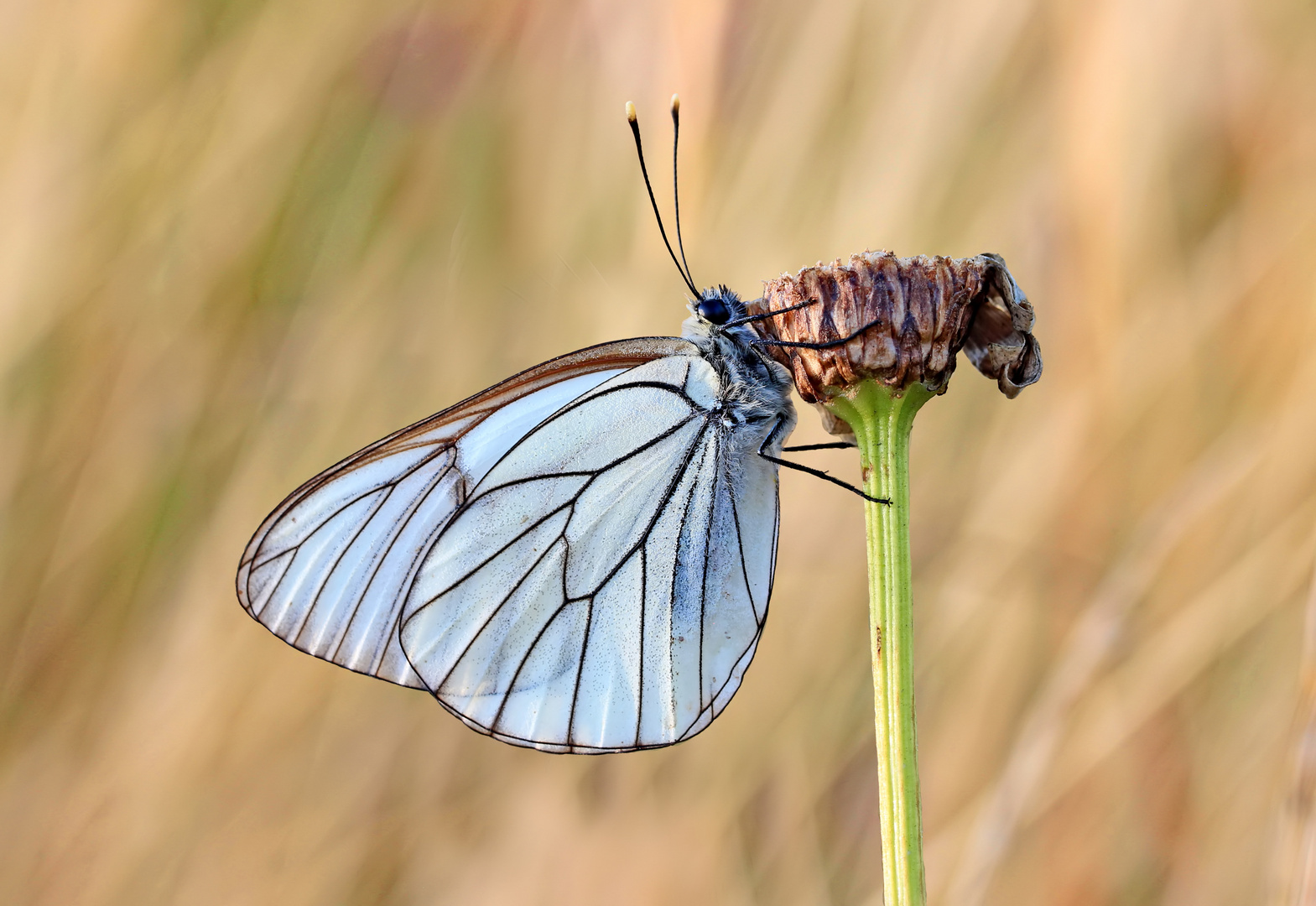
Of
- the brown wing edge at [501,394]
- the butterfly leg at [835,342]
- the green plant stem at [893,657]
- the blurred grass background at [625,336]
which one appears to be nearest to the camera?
the green plant stem at [893,657]

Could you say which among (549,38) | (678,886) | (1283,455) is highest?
(549,38)

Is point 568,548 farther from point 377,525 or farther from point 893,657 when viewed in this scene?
point 893,657

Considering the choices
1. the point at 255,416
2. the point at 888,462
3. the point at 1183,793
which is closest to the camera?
the point at 888,462

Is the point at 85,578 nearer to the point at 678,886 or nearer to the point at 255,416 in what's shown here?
the point at 255,416

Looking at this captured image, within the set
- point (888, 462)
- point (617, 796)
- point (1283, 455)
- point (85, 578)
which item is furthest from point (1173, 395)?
point (85, 578)

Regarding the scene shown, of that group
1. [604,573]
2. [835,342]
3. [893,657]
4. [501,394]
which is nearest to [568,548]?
[604,573]

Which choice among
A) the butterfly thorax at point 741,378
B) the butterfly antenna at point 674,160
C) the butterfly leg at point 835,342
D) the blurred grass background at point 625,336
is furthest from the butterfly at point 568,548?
the blurred grass background at point 625,336

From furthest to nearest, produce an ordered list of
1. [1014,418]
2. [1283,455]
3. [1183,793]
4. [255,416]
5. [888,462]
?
[255,416]
[1014,418]
[1183,793]
[1283,455]
[888,462]

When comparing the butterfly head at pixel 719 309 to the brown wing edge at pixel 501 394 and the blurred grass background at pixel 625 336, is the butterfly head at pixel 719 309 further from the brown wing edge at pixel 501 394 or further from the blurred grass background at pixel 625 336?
the blurred grass background at pixel 625 336

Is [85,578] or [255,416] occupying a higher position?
[255,416]
